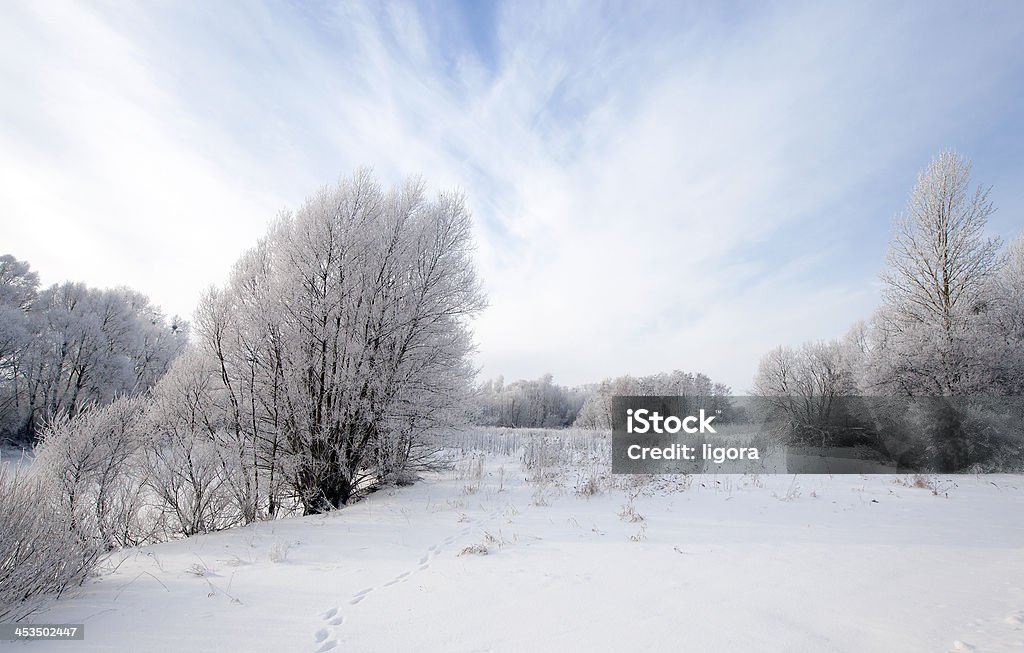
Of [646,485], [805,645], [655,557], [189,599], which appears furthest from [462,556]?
[646,485]

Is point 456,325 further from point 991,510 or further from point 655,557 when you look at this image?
point 991,510

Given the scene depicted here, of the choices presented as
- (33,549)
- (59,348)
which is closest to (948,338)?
(33,549)

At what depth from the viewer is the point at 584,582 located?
4.20m

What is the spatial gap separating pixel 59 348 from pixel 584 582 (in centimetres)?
3710

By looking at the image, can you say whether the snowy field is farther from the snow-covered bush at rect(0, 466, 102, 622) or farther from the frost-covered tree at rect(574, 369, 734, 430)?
the frost-covered tree at rect(574, 369, 734, 430)

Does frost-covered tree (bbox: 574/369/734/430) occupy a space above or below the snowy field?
above

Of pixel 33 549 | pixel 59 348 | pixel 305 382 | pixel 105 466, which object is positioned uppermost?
pixel 59 348

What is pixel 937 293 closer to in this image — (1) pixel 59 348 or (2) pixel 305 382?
(2) pixel 305 382

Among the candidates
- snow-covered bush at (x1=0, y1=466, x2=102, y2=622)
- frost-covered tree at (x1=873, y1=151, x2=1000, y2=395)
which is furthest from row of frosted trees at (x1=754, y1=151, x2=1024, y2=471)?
snow-covered bush at (x1=0, y1=466, x2=102, y2=622)

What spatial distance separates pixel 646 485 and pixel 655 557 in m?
5.21

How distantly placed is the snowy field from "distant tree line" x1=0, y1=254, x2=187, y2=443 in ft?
88.5

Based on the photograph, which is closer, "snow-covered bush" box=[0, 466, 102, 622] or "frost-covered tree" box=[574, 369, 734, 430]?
"snow-covered bush" box=[0, 466, 102, 622]

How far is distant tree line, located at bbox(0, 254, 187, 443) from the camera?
82.5 feet

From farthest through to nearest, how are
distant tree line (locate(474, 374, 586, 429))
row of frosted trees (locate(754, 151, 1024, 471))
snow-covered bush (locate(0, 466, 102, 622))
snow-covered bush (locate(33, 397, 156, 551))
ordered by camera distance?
distant tree line (locate(474, 374, 586, 429)) < row of frosted trees (locate(754, 151, 1024, 471)) < snow-covered bush (locate(33, 397, 156, 551)) < snow-covered bush (locate(0, 466, 102, 622))
